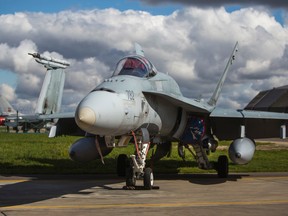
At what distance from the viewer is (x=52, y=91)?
155 feet

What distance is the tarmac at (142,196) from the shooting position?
7895 mm

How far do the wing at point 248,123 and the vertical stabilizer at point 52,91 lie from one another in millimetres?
32116

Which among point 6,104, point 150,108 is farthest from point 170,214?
point 6,104

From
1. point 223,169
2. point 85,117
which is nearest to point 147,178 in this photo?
point 85,117

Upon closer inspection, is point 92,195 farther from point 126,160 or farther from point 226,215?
point 126,160

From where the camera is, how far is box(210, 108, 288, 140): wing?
552 inches

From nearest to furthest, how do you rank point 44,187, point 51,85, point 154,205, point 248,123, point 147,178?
1. point 154,205
2. point 147,178
3. point 44,187
4. point 248,123
5. point 51,85

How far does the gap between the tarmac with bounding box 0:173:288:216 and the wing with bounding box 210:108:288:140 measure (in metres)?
1.87

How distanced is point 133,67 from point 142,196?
3080mm

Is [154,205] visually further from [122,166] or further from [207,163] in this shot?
[122,166]

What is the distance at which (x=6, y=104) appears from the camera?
8481cm

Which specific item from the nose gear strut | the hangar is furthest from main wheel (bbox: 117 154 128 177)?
the hangar

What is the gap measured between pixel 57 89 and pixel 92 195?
125ft

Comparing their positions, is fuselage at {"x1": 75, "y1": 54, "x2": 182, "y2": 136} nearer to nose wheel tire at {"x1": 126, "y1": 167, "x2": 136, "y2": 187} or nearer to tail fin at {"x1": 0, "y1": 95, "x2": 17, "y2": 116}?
Answer: nose wheel tire at {"x1": 126, "y1": 167, "x2": 136, "y2": 187}
